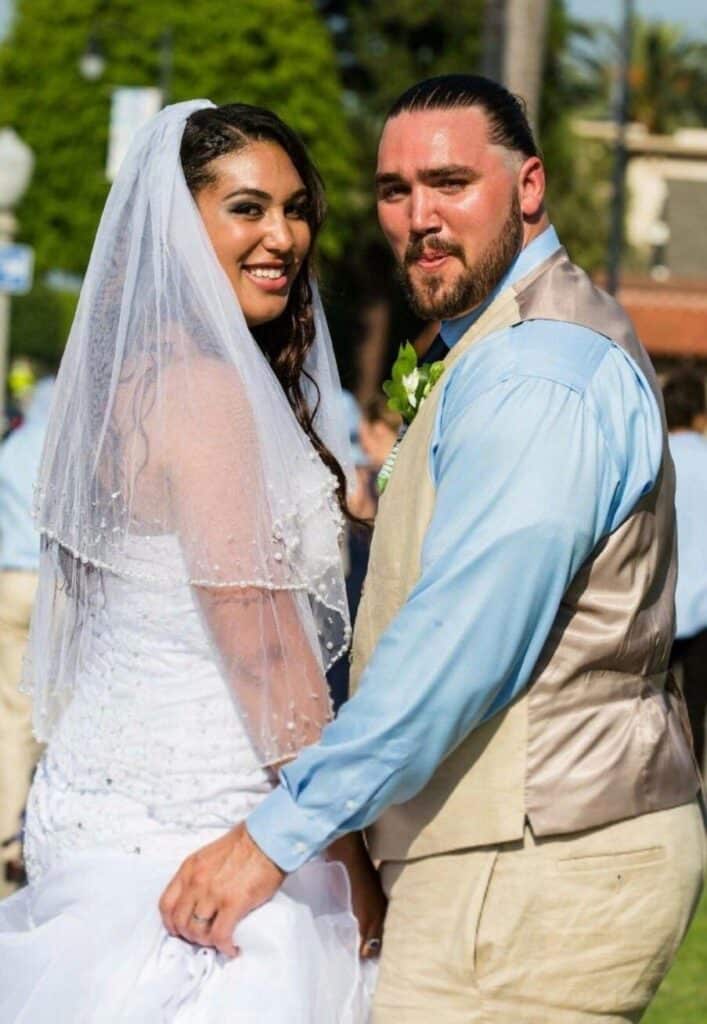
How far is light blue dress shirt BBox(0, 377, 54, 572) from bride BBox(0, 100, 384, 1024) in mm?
4534

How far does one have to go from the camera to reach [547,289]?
3146 mm

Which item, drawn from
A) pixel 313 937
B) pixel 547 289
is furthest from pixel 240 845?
pixel 547 289

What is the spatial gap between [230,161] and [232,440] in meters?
0.59

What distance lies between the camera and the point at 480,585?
2.90 m

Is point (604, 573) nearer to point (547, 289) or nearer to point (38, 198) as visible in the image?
point (547, 289)

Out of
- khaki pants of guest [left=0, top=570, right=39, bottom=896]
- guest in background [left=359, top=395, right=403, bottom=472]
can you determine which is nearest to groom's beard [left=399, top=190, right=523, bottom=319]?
khaki pants of guest [left=0, top=570, right=39, bottom=896]

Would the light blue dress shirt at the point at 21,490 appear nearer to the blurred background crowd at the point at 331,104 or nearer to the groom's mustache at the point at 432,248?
the groom's mustache at the point at 432,248

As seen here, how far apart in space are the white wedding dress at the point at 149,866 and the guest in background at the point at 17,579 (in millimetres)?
4549

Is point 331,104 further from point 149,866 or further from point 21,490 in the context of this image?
point 149,866

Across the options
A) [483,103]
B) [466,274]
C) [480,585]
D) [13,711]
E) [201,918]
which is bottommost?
[13,711]

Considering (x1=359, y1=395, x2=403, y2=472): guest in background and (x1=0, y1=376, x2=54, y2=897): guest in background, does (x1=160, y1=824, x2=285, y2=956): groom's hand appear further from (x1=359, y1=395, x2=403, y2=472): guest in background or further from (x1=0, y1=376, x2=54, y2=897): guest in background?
(x1=359, y1=395, x2=403, y2=472): guest in background

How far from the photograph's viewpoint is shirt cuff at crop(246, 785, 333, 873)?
295 cm

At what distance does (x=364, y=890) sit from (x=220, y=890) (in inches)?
16.5

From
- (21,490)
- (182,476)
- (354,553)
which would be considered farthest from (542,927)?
(21,490)
